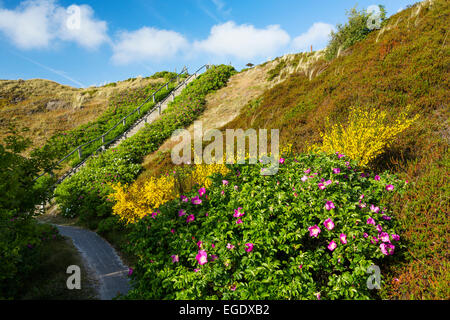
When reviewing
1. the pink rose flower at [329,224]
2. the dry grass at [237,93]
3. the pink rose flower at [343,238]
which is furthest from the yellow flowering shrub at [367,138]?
the dry grass at [237,93]

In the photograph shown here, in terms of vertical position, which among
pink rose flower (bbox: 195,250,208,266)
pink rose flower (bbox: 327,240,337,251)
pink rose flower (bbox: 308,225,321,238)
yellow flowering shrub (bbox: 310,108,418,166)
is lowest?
pink rose flower (bbox: 195,250,208,266)

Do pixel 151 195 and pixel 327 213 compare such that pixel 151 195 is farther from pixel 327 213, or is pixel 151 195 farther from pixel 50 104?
pixel 50 104

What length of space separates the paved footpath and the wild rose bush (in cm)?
118

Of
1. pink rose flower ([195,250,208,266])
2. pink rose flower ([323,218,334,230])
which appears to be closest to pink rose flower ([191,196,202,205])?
pink rose flower ([195,250,208,266])

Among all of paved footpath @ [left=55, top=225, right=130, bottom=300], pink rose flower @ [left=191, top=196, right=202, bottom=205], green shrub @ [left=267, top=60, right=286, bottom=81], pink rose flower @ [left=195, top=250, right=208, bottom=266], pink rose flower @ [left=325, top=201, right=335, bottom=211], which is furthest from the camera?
green shrub @ [left=267, top=60, right=286, bottom=81]

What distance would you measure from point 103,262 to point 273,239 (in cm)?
476

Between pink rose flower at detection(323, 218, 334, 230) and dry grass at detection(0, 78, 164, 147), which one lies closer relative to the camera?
pink rose flower at detection(323, 218, 334, 230)

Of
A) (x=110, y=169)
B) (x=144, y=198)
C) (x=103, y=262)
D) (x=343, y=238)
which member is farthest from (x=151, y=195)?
(x=110, y=169)

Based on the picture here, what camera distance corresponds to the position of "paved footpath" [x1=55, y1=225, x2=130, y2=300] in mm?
4566

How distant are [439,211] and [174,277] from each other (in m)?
4.06

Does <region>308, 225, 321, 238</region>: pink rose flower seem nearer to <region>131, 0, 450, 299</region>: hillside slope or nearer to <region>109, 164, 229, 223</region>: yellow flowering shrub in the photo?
<region>131, 0, 450, 299</region>: hillside slope

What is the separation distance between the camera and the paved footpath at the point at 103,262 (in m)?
4.57

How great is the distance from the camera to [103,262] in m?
5.79

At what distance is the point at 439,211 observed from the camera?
3525mm
